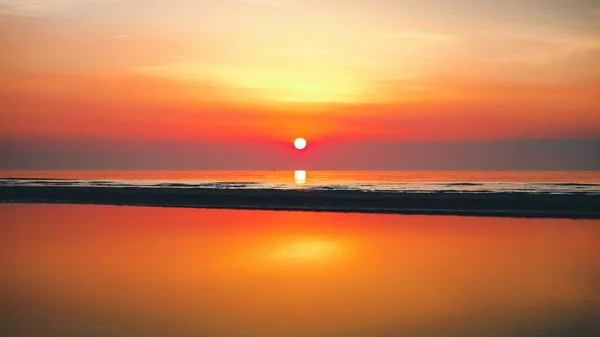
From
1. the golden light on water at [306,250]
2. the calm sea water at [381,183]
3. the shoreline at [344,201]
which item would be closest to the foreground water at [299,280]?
the golden light on water at [306,250]

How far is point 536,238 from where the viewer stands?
25781mm

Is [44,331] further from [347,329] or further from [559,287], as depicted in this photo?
[559,287]

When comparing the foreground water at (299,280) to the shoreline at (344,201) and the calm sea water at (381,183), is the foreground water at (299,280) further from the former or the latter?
the calm sea water at (381,183)

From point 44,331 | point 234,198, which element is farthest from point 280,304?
point 234,198

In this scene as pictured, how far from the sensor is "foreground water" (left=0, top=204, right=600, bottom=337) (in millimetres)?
12734

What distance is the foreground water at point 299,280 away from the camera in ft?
41.8

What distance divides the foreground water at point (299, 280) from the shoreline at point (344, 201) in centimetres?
789

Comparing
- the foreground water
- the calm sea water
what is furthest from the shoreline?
the calm sea water

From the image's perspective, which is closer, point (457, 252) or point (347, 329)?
point (347, 329)

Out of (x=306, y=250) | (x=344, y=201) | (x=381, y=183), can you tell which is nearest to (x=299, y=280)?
(x=306, y=250)

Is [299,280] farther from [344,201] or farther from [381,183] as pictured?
[381,183]

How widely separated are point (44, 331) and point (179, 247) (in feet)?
36.5

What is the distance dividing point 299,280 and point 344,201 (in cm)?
2914

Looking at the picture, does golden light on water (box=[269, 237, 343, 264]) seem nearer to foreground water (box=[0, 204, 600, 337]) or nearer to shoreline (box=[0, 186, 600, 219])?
foreground water (box=[0, 204, 600, 337])
